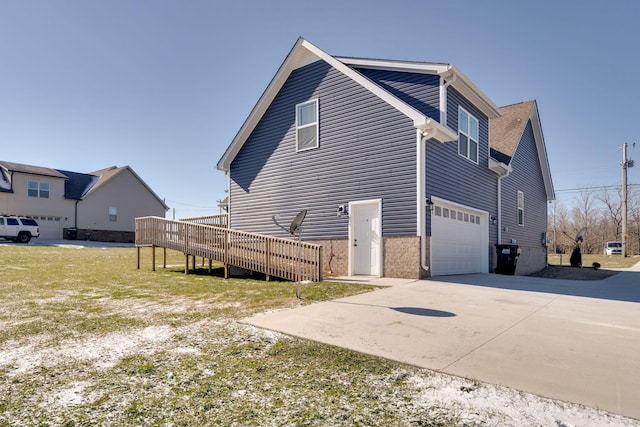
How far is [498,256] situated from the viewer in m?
14.0

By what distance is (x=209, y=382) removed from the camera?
3.10 m

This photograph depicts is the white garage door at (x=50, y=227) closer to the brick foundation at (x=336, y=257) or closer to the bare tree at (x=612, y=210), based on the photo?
the brick foundation at (x=336, y=257)

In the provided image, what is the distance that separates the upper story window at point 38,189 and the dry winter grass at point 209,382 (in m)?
29.5

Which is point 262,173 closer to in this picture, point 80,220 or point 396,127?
point 396,127

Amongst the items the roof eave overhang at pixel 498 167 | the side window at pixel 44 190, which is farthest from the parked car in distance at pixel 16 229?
the roof eave overhang at pixel 498 167

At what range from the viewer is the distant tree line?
149 ft

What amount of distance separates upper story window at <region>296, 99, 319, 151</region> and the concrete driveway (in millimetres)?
6611

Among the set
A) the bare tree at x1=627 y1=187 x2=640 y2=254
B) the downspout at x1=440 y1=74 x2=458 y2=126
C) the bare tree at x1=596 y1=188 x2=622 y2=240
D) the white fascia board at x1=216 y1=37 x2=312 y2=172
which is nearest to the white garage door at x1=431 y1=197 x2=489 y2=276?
the downspout at x1=440 y1=74 x2=458 y2=126

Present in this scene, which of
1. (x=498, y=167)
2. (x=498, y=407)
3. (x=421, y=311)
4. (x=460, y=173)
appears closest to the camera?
(x=498, y=407)

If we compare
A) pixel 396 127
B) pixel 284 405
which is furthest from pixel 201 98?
pixel 284 405

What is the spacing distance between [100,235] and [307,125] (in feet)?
90.7

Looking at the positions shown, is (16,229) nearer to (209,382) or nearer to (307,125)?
(307,125)

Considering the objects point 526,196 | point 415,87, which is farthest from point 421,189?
point 526,196

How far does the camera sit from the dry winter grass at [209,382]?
251cm
